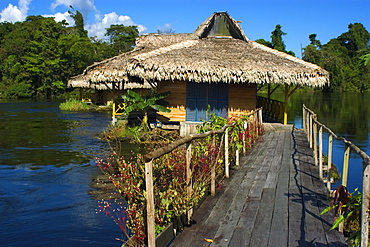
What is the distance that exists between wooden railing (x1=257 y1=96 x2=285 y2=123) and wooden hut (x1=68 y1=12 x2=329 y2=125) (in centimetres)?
143

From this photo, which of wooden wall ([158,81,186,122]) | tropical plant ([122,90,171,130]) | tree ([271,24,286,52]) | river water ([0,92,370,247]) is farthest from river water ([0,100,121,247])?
tree ([271,24,286,52])

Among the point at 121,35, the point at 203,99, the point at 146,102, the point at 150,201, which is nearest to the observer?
the point at 150,201

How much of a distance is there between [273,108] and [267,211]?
1405cm

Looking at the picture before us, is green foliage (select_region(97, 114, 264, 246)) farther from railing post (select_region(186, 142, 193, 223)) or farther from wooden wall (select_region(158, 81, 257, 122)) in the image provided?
wooden wall (select_region(158, 81, 257, 122))

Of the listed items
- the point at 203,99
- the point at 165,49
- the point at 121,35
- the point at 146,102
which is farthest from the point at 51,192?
the point at 121,35

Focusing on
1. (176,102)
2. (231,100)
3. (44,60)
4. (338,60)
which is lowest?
(176,102)

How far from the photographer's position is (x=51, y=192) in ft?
27.9

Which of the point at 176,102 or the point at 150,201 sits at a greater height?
the point at 176,102

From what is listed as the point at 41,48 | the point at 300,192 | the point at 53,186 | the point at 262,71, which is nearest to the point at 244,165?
the point at 300,192

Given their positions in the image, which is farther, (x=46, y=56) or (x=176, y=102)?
(x=46, y=56)

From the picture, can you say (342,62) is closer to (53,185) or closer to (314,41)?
(314,41)

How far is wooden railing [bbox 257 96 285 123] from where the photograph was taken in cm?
1731

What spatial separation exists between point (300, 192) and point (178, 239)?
2769 mm

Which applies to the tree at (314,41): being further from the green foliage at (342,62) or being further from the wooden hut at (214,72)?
the wooden hut at (214,72)
